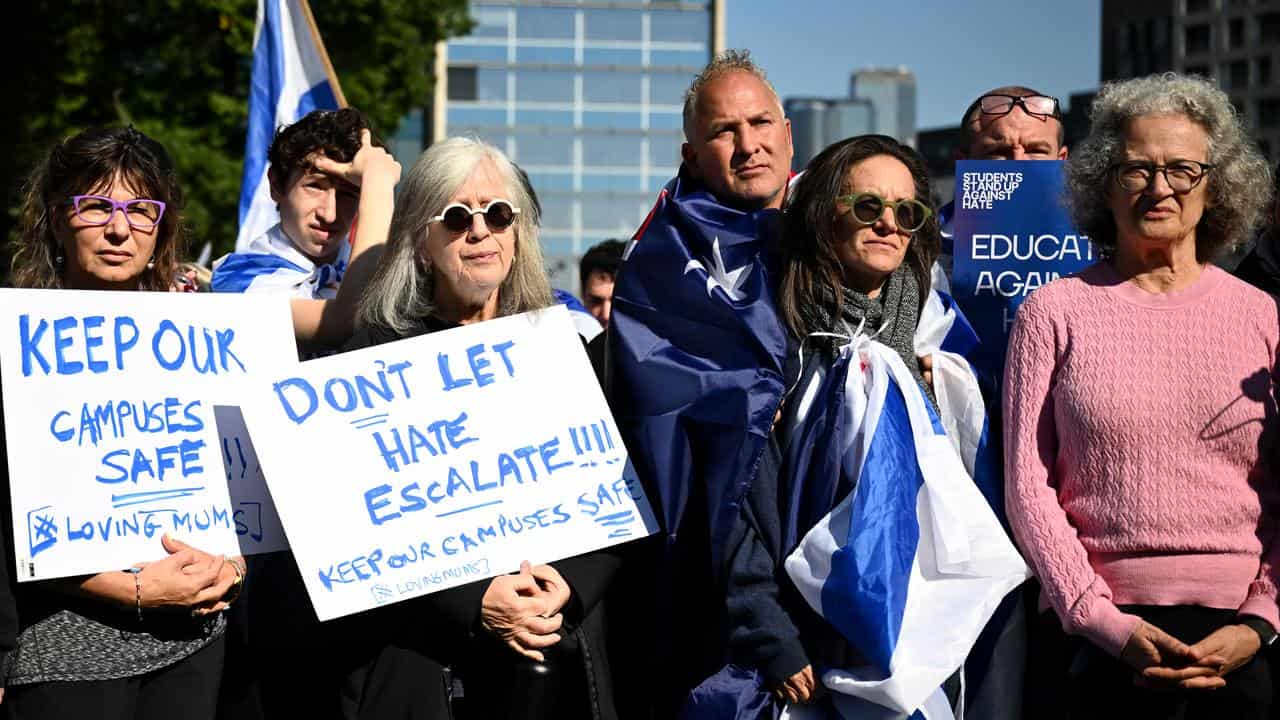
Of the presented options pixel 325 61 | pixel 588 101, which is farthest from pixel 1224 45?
pixel 325 61

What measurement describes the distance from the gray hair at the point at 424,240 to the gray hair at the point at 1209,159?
4.79 ft

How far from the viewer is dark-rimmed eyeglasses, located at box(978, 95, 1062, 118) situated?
16.6 feet

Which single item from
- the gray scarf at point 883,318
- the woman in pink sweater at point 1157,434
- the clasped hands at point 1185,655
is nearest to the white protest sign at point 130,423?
the gray scarf at point 883,318

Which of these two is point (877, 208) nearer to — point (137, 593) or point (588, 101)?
point (137, 593)

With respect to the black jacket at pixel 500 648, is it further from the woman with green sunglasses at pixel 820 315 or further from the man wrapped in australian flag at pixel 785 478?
the woman with green sunglasses at pixel 820 315

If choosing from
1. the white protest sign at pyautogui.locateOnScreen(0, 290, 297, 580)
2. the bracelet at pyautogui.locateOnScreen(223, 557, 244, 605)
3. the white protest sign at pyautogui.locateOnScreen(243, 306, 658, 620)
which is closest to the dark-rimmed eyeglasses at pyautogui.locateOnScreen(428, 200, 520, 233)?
the white protest sign at pyautogui.locateOnScreen(243, 306, 658, 620)

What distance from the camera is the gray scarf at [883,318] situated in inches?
156

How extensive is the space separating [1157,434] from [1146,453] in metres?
0.05

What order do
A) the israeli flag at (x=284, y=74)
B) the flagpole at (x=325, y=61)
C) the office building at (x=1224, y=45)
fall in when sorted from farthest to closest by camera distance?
the office building at (x=1224, y=45), the israeli flag at (x=284, y=74), the flagpole at (x=325, y=61)

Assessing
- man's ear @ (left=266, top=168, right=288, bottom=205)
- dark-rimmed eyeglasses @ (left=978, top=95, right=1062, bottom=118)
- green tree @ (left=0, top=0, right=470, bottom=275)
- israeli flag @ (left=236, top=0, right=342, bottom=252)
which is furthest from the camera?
green tree @ (left=0, top=0, right=470, bottom=275)

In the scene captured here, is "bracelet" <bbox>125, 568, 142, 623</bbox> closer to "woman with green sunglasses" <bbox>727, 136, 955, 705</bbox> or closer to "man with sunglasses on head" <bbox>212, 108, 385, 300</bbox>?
"woman with green sunglasses" <bbox>727, 136, 955, 705</bbox>

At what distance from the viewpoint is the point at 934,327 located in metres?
4.09

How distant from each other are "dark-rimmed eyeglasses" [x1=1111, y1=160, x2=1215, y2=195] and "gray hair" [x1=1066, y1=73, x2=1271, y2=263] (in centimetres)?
5

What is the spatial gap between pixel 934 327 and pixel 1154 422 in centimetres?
63
